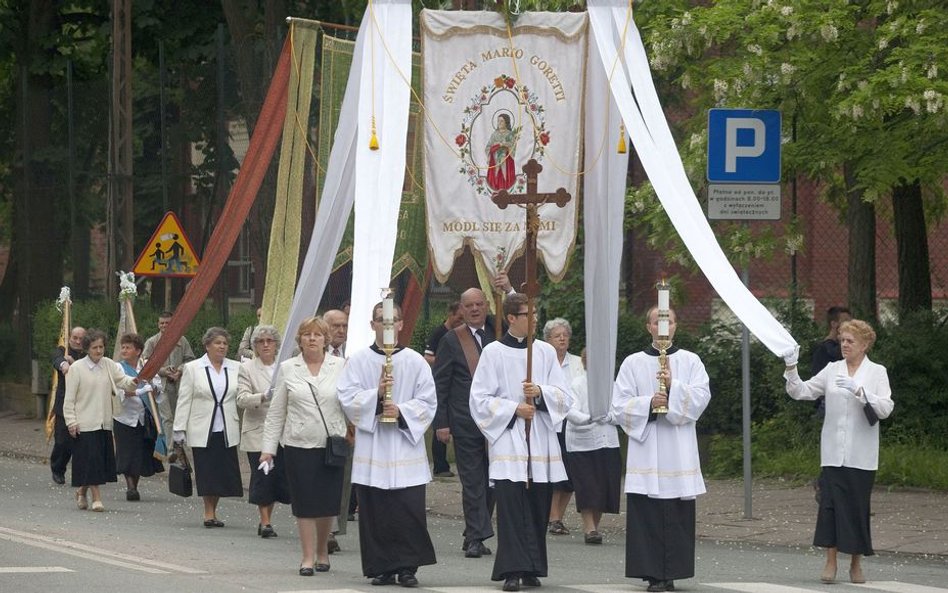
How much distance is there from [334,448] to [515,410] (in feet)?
4.21

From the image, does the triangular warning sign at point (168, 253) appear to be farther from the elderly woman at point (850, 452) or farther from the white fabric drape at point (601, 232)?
the elderly woman at point (850, 452)

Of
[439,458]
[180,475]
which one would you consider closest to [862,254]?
[439,458]

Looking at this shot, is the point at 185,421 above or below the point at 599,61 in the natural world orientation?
below

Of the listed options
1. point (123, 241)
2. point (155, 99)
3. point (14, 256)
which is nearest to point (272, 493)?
point (123, 241)

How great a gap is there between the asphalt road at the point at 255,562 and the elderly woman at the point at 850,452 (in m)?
0.29

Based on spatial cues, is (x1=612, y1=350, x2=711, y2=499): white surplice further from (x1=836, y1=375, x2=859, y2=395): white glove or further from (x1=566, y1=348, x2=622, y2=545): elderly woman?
(x1=566, y1=348, x2=622, y2=545): elderly woman

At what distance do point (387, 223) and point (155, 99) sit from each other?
15.1 metres

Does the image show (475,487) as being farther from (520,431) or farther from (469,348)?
(520,431)

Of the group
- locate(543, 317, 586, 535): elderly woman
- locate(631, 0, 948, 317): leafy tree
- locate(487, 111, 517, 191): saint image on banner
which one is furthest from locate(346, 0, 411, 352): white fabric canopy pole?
locate(631, 0, 948, 317): leafy tree

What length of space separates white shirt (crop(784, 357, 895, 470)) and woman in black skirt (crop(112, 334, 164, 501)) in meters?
7.38

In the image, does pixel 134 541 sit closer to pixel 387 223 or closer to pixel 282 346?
pixel 282 346

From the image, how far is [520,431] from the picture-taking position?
11094 millimetres

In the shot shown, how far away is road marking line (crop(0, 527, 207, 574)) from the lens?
1128 cm

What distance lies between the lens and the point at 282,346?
12.7 metres
